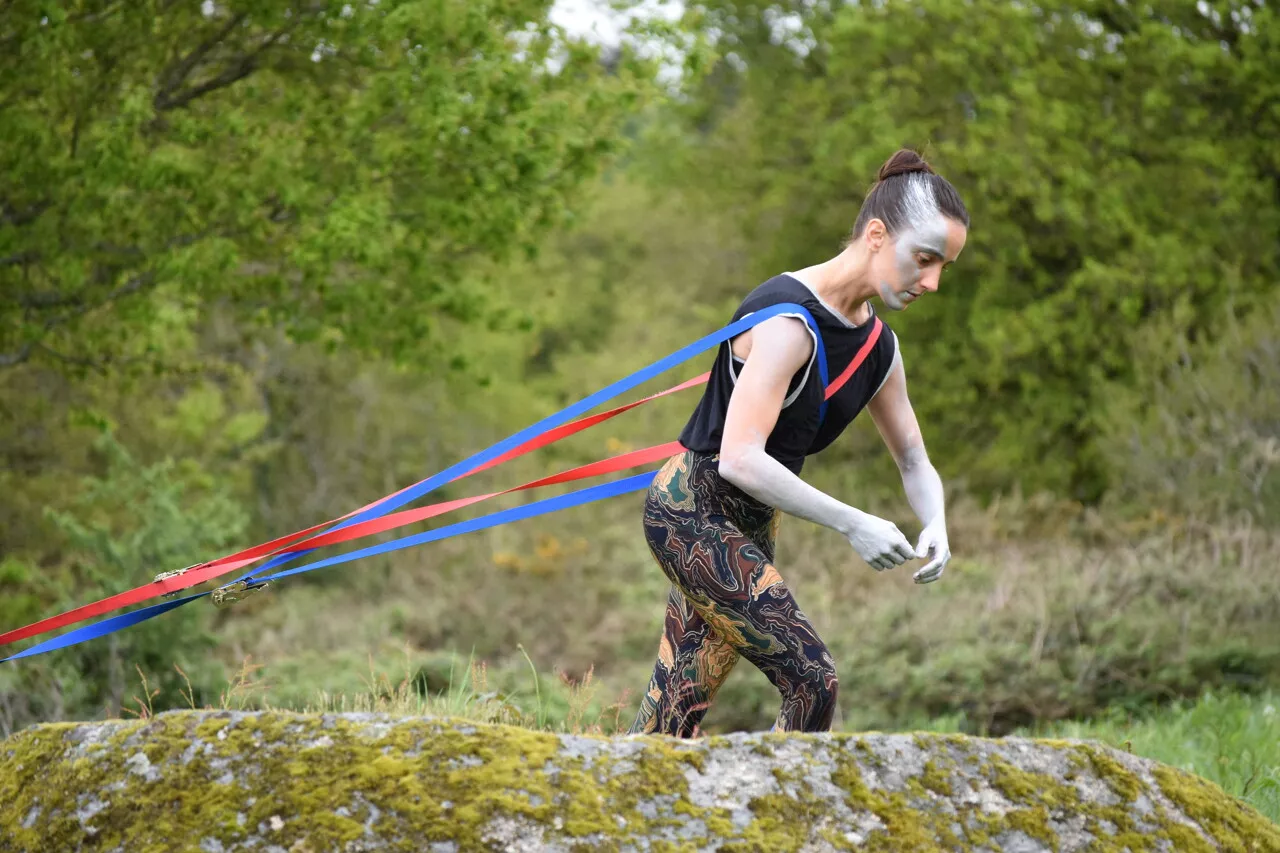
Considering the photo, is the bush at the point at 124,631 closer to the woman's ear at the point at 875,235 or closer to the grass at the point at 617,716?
the grass at the point at 617,716

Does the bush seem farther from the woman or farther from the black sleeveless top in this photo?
the black sleeveless top

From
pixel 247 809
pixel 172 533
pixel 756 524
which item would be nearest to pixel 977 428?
pixel 172 533

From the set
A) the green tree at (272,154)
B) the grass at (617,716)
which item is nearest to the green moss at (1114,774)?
the grass at (617,716)

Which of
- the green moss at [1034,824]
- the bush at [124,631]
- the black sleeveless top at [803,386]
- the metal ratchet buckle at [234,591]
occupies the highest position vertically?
the black sleeveless top at [803,386]

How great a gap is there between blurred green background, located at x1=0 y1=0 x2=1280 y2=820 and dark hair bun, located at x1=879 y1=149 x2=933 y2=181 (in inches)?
59.1

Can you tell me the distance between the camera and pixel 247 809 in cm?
250

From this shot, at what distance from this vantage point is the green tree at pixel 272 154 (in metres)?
9.04

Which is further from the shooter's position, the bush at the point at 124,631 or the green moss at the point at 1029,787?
the bush at the point at 124,631

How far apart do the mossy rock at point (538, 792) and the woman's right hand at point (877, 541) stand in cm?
36

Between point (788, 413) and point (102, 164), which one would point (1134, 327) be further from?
point (788, 413)

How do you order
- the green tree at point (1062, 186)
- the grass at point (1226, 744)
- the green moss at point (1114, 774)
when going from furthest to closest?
the green tree at point (1062, 186)
the grass at point (1226, 744)
the green moss at point (1114, 774)

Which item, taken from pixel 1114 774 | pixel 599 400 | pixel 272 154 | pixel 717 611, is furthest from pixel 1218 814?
pixel 272 154

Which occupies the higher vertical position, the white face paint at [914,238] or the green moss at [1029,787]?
the white face paint at [914,238]

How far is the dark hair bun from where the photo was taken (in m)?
3.19
